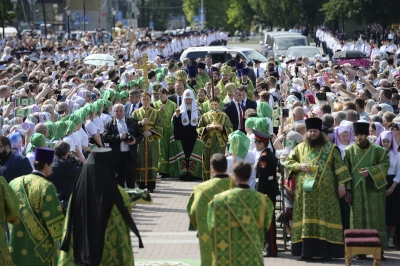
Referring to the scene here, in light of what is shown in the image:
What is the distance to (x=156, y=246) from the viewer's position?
13.1 metres

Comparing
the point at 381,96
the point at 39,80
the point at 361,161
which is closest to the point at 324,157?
the point at 361,161

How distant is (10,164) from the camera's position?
1105cm

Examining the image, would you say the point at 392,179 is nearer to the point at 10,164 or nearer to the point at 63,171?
the point at 63,171

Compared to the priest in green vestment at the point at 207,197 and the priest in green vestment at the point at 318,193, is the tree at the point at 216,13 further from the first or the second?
the priest in green vestment at the point at 207,197

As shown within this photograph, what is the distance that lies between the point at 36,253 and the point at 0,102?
8112 millimetres

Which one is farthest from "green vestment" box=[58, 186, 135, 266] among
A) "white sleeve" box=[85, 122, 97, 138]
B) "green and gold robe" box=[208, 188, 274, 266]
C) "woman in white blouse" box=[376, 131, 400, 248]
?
"white sleeve" box=[85, 122, 97, 138]

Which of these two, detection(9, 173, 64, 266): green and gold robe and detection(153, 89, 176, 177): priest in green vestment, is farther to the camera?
detection(153, 89, 176, 177): priest in green vestment

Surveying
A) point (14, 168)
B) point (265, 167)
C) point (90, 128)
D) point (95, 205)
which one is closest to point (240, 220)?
point (95, 205)

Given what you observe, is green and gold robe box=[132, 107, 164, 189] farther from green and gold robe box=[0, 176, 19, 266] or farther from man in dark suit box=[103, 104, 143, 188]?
green and gold robe box=[0, 176, 19, 266]

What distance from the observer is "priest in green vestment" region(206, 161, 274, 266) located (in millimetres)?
9055

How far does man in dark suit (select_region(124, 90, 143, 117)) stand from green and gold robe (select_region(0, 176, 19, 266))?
333 inches

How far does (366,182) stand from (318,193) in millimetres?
739

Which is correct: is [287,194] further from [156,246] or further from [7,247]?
[7,247]

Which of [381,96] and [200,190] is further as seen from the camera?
[381,96]
